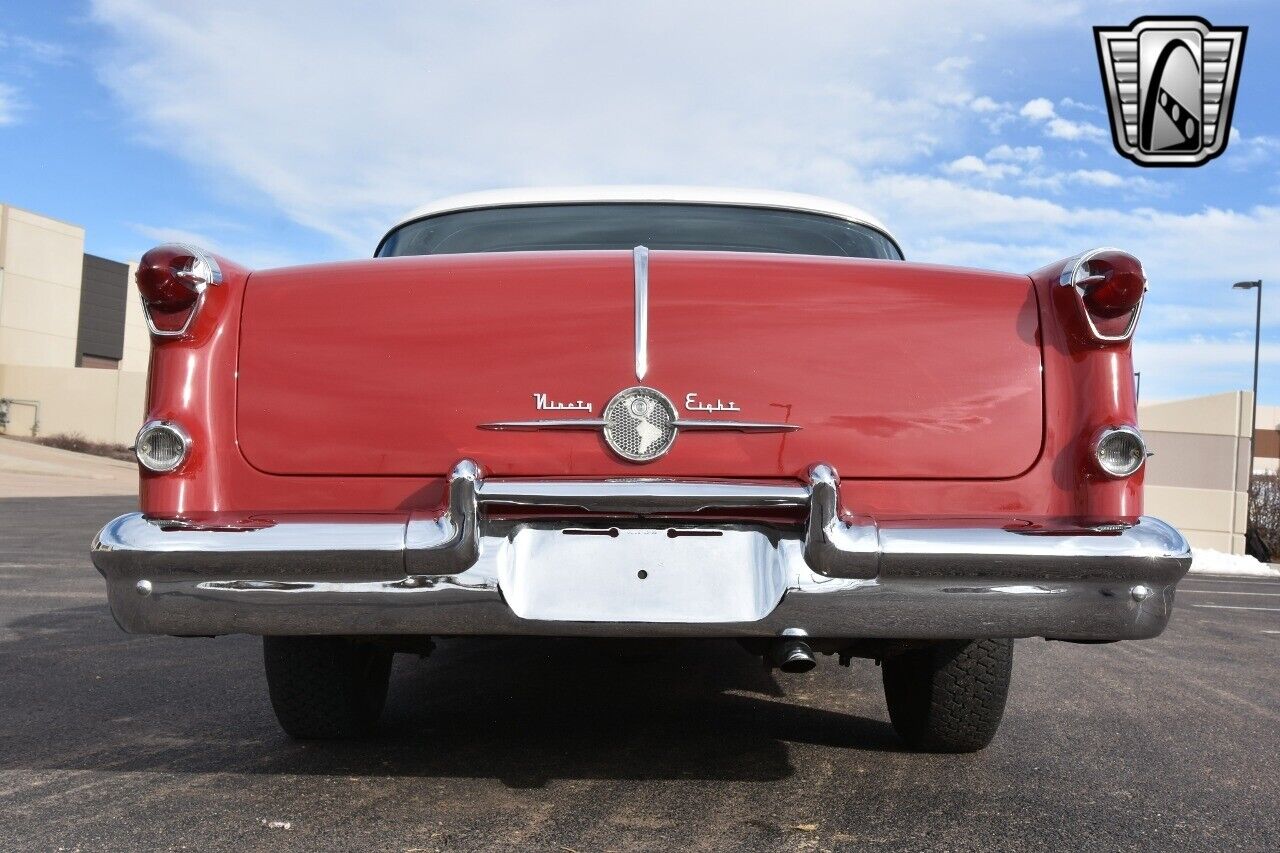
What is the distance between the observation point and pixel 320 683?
3.02 meters

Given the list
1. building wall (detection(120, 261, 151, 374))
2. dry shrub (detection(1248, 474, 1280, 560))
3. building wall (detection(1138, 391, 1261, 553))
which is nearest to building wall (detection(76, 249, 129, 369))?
building wall (detection(120, 261, 151, 374))

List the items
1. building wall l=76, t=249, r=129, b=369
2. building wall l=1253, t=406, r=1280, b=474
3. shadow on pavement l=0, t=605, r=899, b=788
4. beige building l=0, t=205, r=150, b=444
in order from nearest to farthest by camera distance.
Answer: shadow on pavement l=0, t=605, r=899, b=788 → beige building l=0, t=205, r=150, b=444 → building wall l=76, t=249, r=129, b=369 → building wall l=1253, t=406, r=1280, b=474

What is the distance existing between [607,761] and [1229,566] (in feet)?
48.0

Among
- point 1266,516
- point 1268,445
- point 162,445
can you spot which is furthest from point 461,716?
point 1268,445

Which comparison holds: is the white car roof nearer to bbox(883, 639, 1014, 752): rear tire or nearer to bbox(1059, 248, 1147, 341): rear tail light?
bbox(1059, 248, 1147, 341): rear tail light

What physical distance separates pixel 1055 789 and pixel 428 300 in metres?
2.06

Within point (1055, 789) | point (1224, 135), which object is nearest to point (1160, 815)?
point (1055, 789)

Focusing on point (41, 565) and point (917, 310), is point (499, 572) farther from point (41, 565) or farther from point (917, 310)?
point (41, 565)

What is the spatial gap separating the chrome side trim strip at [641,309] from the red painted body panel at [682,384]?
0.02 m

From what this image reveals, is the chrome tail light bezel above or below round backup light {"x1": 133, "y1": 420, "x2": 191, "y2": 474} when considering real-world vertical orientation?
above

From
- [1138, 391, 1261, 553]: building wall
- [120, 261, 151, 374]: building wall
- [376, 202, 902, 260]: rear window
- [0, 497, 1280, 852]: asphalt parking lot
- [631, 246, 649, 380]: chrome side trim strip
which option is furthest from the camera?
[120, 261, 151, 374]: building wall

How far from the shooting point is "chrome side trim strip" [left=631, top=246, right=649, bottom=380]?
2.55 m

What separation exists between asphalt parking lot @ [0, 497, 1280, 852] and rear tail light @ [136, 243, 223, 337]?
1.14 meters

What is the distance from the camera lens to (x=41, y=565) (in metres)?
8.49
